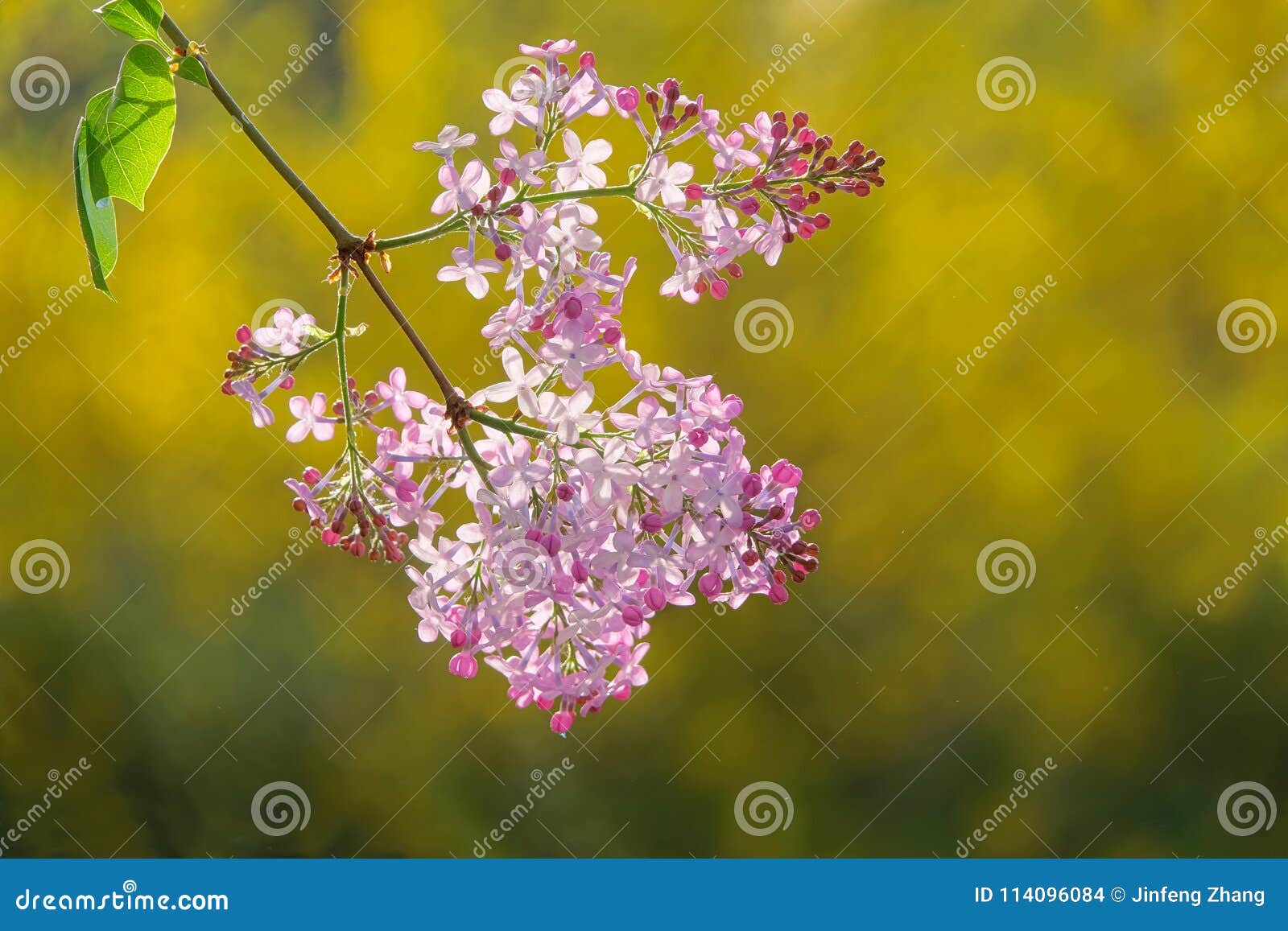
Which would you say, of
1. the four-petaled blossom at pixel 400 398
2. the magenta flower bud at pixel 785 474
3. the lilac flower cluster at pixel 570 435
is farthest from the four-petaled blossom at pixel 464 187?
the magenta flower bud at pixel 785 474

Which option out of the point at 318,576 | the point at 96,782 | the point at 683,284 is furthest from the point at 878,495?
the point at 96,782

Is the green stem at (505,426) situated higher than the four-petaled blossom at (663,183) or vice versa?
the four-petaled blossom at (663,183)

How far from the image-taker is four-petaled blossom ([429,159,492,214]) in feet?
2.37

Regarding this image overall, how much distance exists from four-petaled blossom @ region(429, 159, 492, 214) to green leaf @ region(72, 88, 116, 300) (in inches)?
7.3

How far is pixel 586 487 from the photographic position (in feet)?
2.35

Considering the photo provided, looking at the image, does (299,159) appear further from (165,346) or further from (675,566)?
(675,566)

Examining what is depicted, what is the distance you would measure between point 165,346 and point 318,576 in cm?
47

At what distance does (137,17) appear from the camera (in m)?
0.69

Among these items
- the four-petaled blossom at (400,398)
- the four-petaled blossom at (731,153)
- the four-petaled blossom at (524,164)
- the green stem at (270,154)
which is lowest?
the four-petaled blossom at (400,398)

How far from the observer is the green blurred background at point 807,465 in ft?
6.57

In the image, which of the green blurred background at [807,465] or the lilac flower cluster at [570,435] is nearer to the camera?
the lilac flower cluster at [570,435]

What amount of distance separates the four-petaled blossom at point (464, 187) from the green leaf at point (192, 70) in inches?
6.0

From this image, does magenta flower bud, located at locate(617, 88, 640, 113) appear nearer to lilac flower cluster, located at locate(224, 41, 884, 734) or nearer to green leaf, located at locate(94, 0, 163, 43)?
lilac flower cluster, located at locate(224, 41, 884, 734)

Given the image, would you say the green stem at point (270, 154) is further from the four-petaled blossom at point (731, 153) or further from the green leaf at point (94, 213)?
the four-petaled blossom at point (731, 153)
